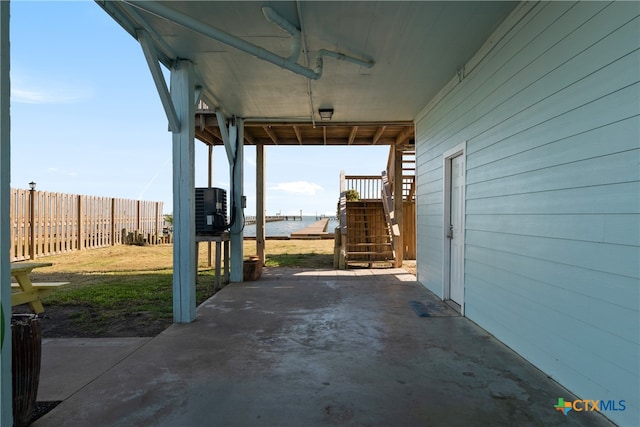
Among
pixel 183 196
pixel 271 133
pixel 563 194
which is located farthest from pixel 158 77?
pixel 271 133

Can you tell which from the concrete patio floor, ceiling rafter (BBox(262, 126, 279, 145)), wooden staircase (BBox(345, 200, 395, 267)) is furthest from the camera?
wooden staircase (BBox(345, 200, 395, 267))

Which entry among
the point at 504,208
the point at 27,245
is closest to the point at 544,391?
the point at 504,208

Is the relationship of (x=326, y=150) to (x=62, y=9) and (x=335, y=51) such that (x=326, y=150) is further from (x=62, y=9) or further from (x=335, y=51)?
(x=62, y=9)

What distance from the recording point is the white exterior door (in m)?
4.46

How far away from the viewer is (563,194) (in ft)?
8.05

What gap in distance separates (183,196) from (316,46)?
219 centimetres

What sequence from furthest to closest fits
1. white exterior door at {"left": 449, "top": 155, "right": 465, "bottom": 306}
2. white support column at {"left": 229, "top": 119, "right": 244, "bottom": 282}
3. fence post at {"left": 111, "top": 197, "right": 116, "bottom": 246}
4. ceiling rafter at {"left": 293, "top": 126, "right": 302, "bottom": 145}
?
fence post at {"left": 111, "top": 197, "right": 116, "bottom": 246} < ceiling rafter at {"left": 293, "top": 126, "right": 302, "bottom": 145} < white support column at {"left": 229, "top": 119, "right": 244, "bottom": 282} < white exterior door at {"left": 449, "top": 155, "right": 465, "bottom": 306}

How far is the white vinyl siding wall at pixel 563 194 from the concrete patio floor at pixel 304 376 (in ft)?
0.99

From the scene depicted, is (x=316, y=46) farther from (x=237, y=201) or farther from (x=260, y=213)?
(x=260, y=213)

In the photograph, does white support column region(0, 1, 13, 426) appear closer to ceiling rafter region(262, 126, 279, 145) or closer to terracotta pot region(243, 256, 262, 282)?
terracotta pot region(243, 256, 262, 282)

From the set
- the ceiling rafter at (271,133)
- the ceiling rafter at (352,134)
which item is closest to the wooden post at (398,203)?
the ceiling rafter at (352,134)

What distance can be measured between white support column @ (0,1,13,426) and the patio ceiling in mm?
1394

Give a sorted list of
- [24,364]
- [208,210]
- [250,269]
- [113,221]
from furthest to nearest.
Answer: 1. [113,221]
2. [250,269]
3. [208,210]
4. [24,364]

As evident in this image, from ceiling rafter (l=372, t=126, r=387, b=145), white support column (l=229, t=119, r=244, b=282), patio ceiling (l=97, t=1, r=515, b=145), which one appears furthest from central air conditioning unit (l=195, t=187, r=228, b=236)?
ceiling rafter (l=372, t=126, r=387, b=145)
